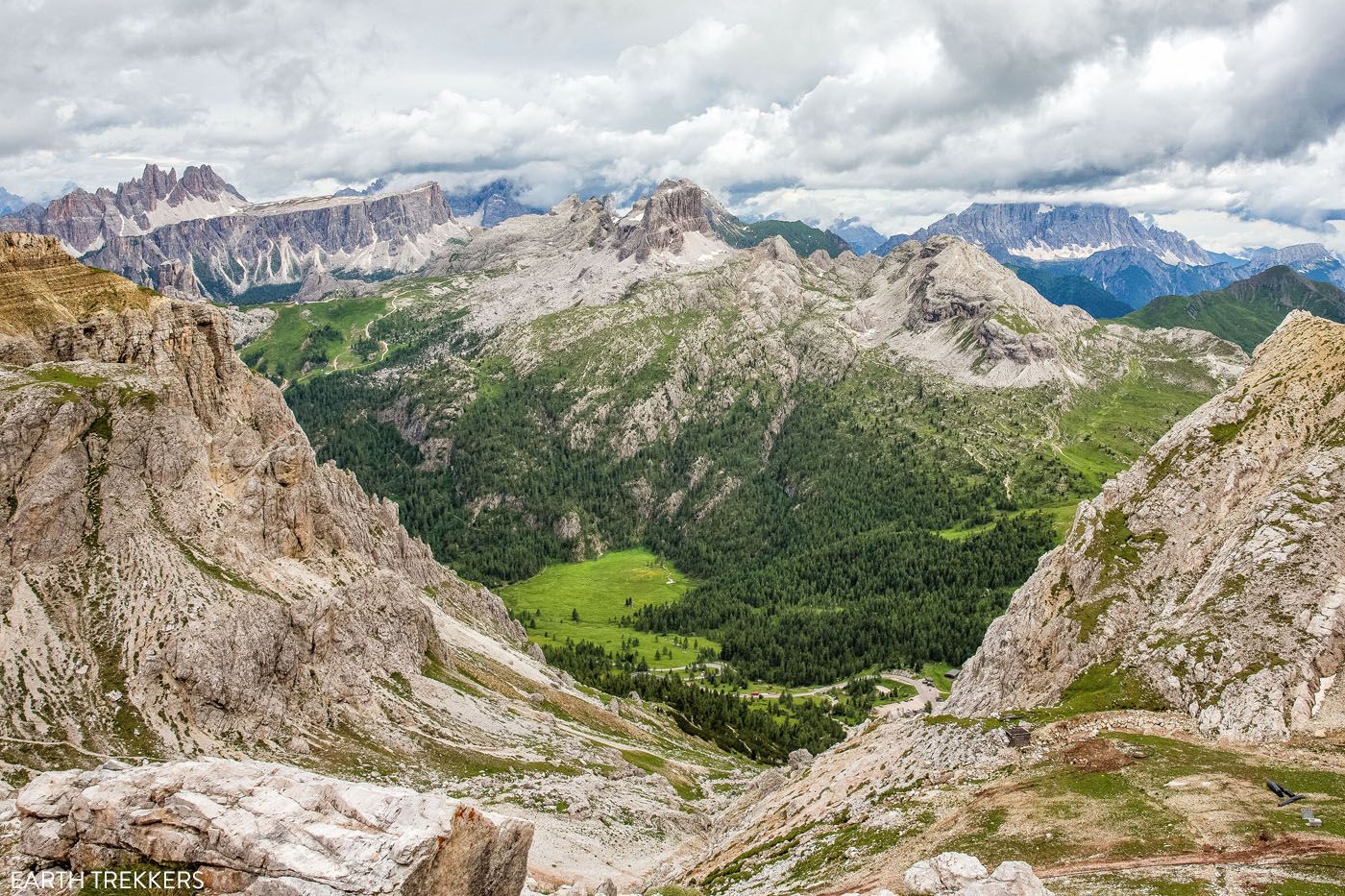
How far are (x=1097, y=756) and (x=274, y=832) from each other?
160 feet

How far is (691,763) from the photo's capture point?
433ft

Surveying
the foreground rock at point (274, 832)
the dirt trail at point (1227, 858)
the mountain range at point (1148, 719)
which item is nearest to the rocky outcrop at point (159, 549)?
the foreground rock at point (274, 832)

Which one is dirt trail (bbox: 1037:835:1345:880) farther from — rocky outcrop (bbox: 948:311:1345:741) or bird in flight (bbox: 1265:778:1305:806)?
rocky outcrop (bbox: 948:311:1345:741)

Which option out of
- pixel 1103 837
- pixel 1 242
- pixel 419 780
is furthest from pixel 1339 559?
pixel 1 242

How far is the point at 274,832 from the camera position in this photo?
32.6 metres

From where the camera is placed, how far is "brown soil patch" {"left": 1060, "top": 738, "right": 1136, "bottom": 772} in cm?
5100

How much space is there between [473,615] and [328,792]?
142270 millimetres

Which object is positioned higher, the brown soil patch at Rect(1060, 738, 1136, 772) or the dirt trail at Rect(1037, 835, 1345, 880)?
the dirt trail at Rect(1037, 835, 1345, 880)

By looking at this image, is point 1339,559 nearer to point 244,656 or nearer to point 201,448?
point 244,656

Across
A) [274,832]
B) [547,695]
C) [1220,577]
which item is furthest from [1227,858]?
[547,695]

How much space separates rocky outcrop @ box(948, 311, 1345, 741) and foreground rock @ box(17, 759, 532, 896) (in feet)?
173

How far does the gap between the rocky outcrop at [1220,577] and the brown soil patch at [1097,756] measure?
30.6 feet

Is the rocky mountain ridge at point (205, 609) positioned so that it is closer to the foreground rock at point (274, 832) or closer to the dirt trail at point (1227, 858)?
the foreground rock at point (274, 832)

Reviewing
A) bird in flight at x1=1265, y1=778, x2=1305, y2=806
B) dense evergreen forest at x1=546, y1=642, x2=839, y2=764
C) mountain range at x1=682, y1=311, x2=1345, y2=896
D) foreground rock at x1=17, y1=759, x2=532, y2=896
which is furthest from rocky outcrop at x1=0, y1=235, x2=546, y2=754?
bird in flight at x1=1265, y1=778, x2=1305, y2=806
